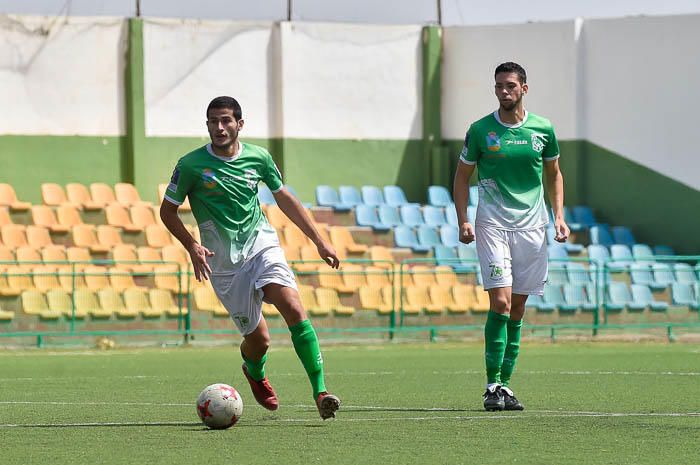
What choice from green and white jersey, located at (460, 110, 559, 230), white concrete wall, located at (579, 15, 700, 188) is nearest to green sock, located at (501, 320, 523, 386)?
green and white jersey, located at (460, 110, 559, 230)

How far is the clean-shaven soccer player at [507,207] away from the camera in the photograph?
32.2 feet

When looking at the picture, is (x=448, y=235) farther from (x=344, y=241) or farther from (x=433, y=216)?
(x=344, y=241)

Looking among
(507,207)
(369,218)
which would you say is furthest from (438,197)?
(507,207)

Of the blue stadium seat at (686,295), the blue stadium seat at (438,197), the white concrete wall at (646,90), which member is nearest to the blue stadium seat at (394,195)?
the blue stadium seat at (438,197)

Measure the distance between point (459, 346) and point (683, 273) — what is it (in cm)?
369

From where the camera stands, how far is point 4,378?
1354cm

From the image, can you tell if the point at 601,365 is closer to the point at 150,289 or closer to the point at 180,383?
the point at 180,383

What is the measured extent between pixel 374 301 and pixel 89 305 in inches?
159

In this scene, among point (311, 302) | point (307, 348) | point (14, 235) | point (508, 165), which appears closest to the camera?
point (307, 348)

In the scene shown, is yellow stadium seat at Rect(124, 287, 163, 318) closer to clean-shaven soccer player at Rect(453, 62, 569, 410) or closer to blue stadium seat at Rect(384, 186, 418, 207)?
blue stadium seat at Rect(384, 186, 418, 207)

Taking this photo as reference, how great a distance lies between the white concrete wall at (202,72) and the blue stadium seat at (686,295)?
9.45 meters

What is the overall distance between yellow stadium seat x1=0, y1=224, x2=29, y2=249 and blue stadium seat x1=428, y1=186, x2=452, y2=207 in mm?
8196

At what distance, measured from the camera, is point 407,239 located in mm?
24766

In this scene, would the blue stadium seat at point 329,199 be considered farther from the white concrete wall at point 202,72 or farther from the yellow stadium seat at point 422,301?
the yellow stadium seat at point 422,301
